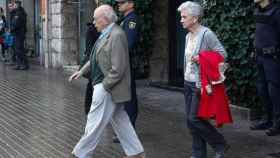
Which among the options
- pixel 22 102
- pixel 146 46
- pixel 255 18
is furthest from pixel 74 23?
pixel 255 18

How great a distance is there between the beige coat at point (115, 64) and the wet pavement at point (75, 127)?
3.30 ft

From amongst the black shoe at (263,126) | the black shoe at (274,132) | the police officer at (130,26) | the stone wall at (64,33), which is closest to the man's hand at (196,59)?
the police officer at (130,26)

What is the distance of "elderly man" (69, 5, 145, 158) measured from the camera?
6027mm

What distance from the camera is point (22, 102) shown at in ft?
35.0

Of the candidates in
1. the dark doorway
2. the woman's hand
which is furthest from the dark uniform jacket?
the woman's hand

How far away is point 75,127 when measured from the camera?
8.43m

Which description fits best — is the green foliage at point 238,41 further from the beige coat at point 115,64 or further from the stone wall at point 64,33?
the stone wall at point 64,33

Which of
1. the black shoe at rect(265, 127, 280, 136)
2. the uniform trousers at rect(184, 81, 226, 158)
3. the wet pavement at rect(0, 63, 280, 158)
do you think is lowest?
the wet pavement at rect(0, 63, 280, 158)

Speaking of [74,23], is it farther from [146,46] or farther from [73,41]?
[146,46]

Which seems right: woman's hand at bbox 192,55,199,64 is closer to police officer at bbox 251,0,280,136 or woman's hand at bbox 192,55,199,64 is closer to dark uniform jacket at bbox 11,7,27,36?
police officer at bbox 251,0,280,136

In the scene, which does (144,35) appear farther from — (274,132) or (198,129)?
(198,129)

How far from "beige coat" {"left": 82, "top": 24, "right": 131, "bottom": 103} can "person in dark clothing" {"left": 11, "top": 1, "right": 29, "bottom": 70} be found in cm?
1055

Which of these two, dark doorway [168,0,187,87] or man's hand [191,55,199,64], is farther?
dark doorway [168,0,187,87]

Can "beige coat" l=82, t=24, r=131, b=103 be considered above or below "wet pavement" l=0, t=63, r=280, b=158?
above
